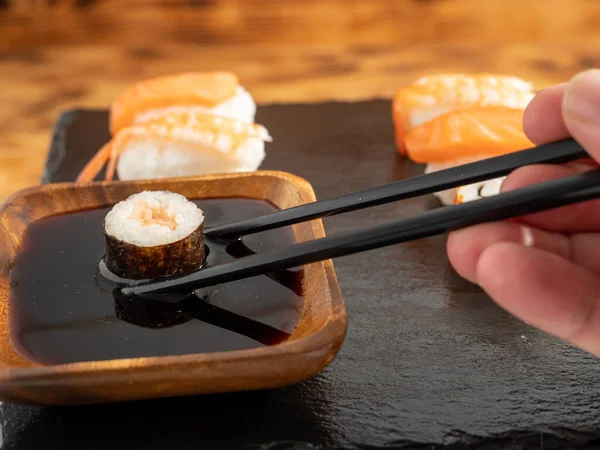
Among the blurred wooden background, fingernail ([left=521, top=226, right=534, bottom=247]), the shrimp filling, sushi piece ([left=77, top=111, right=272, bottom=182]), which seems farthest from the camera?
the blurred wooden background

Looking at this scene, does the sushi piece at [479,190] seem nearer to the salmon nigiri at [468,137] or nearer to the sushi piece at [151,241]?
the salmon nigiri at [468,137]

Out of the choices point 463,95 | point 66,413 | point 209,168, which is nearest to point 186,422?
point 66,413

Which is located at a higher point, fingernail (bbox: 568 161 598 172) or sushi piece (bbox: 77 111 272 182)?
fingernail (bbox: 568 161 598 172)

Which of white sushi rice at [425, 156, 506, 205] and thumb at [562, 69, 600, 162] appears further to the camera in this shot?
white sushi rice at [425, 156, 506, 205]

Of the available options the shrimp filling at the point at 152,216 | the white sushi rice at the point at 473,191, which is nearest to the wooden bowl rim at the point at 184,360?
the shrimp filling at the point at 152,216

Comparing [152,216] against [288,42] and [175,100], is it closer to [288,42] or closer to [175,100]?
[175,100]

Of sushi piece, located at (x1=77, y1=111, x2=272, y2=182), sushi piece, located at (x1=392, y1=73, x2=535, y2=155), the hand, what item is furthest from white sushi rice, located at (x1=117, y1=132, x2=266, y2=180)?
the hand

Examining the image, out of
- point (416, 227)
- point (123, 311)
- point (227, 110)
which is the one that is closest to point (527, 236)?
point (416, 227)

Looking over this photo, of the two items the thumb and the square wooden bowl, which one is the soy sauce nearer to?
the square wooden bowl
